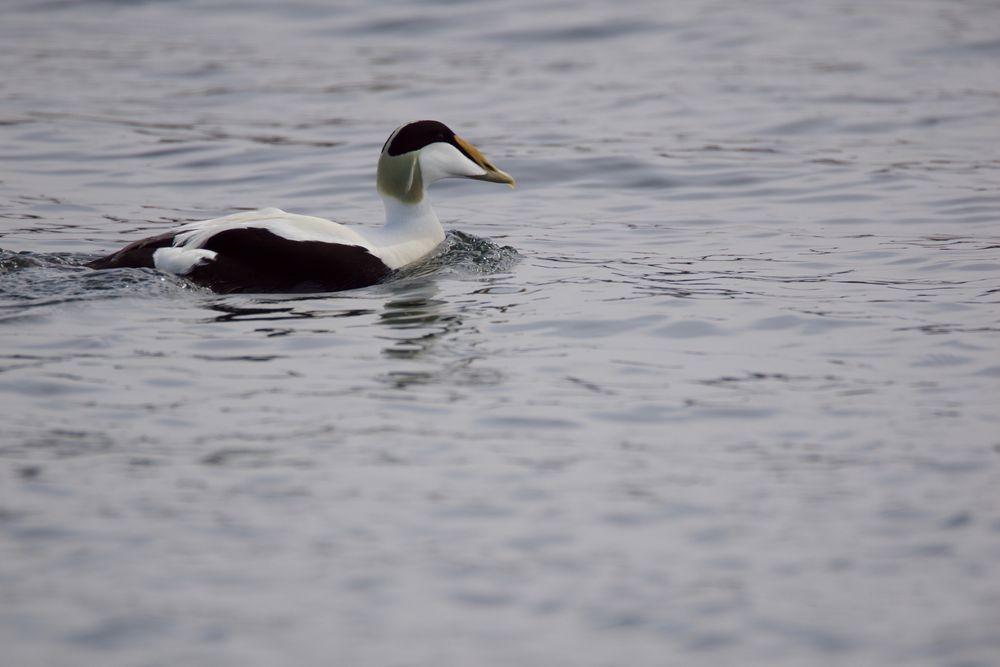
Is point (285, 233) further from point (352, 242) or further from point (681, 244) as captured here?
point (681, 244)

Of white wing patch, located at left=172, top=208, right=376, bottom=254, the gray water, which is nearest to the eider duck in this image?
white wing patch, located at left=172, top=208, right=376, bottom=254

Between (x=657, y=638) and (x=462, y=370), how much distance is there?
90.7 inches

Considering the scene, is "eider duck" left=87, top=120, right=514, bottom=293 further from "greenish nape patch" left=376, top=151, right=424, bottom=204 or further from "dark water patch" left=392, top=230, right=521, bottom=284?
"greenish nape patch" left=376, top=151, right=424, bottom=204

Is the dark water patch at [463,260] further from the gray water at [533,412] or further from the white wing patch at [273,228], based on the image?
the white wing patch at [273,228]

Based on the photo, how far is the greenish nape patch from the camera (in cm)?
784

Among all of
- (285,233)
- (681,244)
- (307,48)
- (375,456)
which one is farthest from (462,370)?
(307,48)

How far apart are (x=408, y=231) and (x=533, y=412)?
276 centimetres

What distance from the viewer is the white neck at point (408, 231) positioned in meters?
7.67

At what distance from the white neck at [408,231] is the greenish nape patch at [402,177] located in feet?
0.10

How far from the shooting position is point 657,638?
364cm

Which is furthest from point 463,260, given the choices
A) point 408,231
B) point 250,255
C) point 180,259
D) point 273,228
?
point 180,259

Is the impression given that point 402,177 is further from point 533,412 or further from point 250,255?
point 533,412

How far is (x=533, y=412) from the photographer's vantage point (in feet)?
17.3

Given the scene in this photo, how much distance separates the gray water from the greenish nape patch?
362 millimetres
